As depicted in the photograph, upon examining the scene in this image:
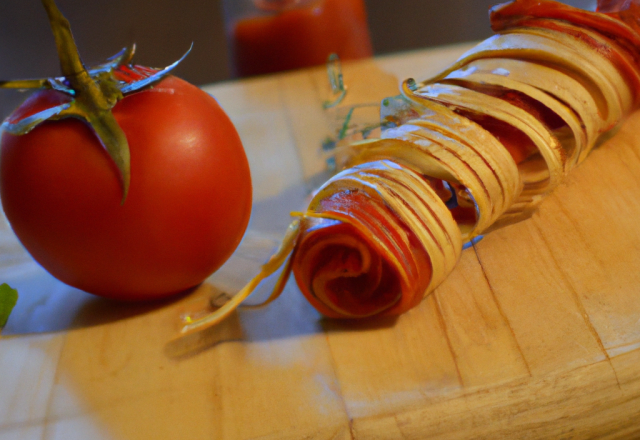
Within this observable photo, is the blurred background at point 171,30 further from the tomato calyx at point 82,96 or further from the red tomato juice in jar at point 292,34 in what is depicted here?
the tomato calyx at point 82,96

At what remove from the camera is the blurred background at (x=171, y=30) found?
1269 millimetres

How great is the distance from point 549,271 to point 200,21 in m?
1.16

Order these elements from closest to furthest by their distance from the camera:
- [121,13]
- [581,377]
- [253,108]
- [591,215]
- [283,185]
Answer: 1. [581,377]
2. [591,215]
3. [283,185]
4. [253,108]
5. [121,13]

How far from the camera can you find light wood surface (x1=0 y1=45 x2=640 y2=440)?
361 millimetres

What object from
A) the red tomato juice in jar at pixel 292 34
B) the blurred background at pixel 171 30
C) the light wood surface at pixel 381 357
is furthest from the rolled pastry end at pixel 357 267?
the blurred background at pixel 171 30

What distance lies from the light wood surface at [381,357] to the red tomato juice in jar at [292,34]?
448 mm

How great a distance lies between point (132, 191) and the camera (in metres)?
0.36

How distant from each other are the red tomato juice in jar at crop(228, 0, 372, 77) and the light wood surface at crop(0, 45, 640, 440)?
17.7 inches

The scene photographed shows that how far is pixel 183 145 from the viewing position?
1.23 feet

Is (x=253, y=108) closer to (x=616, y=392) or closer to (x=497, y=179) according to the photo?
(x=497, y=179)

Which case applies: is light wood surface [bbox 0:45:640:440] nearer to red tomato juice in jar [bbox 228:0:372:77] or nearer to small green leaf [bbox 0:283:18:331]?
small green leaf [bbox 0:283:18:331]

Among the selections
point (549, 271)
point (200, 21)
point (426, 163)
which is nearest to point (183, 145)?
point (426, 163)

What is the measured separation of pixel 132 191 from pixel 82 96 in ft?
0.20

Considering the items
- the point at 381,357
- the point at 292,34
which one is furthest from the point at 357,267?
the point at 292,34
